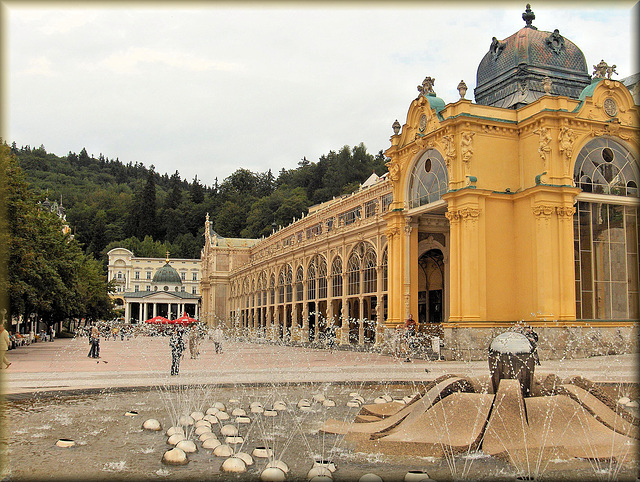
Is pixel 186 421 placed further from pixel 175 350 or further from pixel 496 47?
pixel 496 47

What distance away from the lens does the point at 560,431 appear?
10.7 meters

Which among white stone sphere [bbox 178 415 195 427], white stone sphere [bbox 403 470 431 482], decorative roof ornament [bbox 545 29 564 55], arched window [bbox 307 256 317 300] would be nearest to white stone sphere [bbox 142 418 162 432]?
white stone sphere [bbox 178 415 195 427]

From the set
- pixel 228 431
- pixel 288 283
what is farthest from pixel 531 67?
pixel 288 283

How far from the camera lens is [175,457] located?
10.3m

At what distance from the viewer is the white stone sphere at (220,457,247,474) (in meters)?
9.78

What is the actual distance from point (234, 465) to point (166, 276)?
146 meters

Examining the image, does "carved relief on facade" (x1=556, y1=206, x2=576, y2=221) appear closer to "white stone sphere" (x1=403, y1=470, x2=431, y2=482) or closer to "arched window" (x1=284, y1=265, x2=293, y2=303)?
"white stone sphere" (x1=403, y1=470, x2=431, y2=482)

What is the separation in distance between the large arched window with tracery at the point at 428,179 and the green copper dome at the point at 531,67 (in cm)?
573

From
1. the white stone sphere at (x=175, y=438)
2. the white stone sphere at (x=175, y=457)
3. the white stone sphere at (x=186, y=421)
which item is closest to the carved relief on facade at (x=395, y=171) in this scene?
the white stone sphere at (x=186, y=421)

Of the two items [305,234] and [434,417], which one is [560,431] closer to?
[434,417]

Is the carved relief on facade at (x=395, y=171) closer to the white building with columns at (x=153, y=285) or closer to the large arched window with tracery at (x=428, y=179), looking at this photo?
the large arched window with tracery at (x=428, y=179)

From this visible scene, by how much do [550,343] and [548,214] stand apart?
6486 millimetres

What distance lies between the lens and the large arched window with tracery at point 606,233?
3328 centimetres

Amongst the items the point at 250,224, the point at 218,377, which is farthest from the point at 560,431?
the point at 250,224
